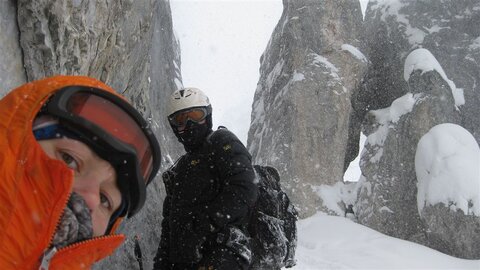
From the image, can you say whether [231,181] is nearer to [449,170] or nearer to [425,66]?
[449,170]

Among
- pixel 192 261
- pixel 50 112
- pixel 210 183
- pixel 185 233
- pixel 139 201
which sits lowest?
pixel 192 261

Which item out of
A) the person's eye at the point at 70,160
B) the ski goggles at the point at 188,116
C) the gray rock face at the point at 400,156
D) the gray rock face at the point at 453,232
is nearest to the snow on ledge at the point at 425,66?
the gray rock face at the point at 400,156

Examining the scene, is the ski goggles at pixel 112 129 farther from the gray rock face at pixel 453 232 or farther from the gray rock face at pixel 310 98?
the gray rock face at pixel 310 98

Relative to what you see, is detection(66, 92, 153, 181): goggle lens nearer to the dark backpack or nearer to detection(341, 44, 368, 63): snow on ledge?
the dark backpack

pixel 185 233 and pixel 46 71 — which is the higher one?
pixel 46 71

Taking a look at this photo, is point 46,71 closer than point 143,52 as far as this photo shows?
Yes

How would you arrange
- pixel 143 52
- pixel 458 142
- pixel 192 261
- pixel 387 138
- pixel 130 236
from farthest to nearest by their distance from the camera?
pixel 387 138 → pixel 458 142 → pixel 143 52 → pixel 130 236 → pixel 192 261

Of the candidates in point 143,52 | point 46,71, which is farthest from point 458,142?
point 46,71

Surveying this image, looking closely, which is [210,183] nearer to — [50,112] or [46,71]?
[46,71]

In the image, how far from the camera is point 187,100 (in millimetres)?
3768

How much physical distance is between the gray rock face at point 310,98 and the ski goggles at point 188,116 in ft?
48.3

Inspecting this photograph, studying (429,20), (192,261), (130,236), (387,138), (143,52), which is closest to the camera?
(192,261)

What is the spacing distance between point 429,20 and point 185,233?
21424mm

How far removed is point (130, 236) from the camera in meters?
5.27
